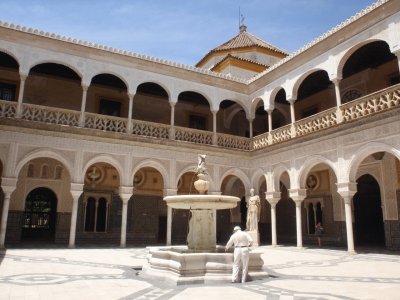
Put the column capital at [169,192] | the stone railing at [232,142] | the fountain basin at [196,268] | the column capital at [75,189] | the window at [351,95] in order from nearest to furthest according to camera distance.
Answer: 1. the fountain basin at [196,268]
2. the column capital at [75,189]
3. the column capital at [169,192]
4. the window at [351,95]
5. the stone railing at [232,142]

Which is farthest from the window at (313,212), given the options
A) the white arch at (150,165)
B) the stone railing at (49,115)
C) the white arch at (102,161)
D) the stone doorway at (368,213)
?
the stone railing at (49,115)

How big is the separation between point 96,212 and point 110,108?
15.1 feet

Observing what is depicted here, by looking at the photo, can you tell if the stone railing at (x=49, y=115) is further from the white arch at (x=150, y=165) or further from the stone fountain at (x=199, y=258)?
the stone fountain at (x=199, y=258)

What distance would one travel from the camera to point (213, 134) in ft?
48.6

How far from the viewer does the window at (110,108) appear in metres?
15.5

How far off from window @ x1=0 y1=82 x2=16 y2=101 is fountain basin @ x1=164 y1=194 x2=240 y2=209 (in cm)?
1001

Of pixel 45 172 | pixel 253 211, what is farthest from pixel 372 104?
pixel 45 172

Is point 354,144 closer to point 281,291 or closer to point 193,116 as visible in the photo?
point 281,291

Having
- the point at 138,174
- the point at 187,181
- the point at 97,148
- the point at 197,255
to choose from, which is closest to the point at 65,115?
the point at 97,148

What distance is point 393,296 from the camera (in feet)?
14.1

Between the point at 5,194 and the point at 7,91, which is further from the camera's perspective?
the point at 7,91

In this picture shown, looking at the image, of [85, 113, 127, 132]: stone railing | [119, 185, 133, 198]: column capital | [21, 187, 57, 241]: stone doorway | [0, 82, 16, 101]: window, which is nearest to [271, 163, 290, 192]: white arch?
[119, 185, 133, 198]: column capital

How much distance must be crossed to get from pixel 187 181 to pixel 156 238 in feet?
9.99

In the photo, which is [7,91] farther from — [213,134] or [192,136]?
[213,134]
